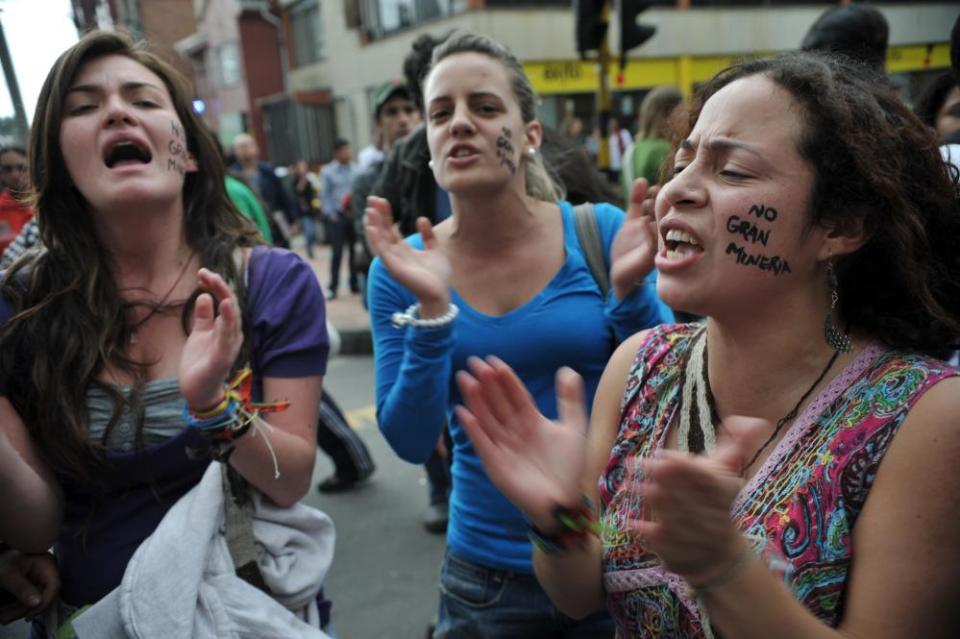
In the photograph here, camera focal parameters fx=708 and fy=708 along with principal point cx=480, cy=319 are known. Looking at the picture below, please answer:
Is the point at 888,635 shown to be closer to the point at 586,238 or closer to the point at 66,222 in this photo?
the point at 586,238

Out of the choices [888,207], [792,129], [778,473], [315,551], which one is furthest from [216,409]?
[888,207]

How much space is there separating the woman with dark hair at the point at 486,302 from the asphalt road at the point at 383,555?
1.31 m

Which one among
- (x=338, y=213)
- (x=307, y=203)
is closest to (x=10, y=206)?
(x=338, y=213)

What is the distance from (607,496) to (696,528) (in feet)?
1.44

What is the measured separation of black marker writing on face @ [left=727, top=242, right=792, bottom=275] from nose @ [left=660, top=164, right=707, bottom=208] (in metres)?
0.11

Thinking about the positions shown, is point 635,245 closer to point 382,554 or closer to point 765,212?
point 765,212

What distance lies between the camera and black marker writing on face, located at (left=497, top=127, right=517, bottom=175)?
1957 millimetres

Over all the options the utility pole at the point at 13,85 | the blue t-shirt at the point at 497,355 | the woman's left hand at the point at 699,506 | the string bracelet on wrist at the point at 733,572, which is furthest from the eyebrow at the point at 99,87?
the string bracelet on wrist at the point at 733,572

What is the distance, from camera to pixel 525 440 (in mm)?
1185

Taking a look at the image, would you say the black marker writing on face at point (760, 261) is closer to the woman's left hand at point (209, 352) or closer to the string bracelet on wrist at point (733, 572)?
the string bracelet on wrist at point (733, 572)

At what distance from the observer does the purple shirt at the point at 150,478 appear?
4.98 ft

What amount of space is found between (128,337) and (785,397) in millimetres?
1407

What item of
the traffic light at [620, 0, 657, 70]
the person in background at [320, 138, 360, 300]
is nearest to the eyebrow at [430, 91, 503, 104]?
the traffic light at [620, 0, 657, 70]

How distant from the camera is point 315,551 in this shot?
158 cm
